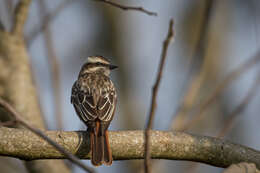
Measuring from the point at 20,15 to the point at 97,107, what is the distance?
6.38ft

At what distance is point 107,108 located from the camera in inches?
222

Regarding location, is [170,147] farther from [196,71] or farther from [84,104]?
[196,71]

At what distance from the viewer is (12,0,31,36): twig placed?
6.30 metres

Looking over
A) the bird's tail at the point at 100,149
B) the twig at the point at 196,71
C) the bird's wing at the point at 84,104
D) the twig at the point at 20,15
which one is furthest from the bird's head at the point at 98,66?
the bird's tail at the point at 100,149

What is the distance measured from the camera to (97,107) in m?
5.60

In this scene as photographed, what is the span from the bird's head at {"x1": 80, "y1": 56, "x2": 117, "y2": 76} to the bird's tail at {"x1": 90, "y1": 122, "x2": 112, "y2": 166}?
279 cm

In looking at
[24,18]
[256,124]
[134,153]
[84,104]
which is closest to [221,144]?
[134,153]

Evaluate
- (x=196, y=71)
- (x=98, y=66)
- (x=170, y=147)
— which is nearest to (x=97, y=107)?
(x=170, y=147)

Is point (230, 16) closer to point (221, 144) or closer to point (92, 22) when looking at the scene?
point (92, 22)

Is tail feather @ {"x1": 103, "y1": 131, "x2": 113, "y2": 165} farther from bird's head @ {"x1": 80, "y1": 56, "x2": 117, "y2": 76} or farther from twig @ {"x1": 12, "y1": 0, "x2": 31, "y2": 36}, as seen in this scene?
bird's head @ {"x1": 80, "y1": 56, "x2": 117, "y2": 76}

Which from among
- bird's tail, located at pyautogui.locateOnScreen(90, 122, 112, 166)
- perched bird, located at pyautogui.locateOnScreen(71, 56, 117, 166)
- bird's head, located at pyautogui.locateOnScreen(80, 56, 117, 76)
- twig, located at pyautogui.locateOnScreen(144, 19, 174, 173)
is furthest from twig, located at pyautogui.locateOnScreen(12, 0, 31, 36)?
twig, located at pyautogui.locateOnScreen(144, 19, 174, 173)

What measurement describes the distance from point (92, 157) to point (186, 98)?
1782 millimetres

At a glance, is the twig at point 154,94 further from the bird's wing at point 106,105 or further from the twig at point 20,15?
the twig at point 20,15

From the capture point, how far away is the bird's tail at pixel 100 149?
451 centimetres
